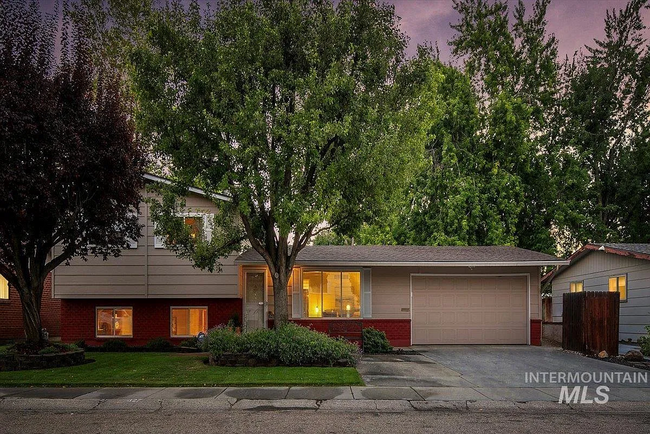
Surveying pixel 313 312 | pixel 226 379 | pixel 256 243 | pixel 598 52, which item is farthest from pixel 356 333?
pixel 598 52

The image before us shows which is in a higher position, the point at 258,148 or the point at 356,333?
the point at 258,148

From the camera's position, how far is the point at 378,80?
15.1 m

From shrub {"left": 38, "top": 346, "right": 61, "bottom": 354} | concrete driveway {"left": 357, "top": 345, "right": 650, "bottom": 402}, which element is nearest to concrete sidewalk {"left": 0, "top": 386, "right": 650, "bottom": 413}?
concrete driveway {"left": 357, "top": 345, "right": 650, "bottom": 402}

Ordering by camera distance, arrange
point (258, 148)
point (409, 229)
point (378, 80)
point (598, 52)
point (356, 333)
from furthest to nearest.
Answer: point (598, 52) → point (409, 229) → point (356, 333) → point (378, 80) → point (258, 148)

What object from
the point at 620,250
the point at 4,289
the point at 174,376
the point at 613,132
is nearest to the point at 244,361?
the point at 174,376

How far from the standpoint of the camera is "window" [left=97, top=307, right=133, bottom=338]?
19.5 m

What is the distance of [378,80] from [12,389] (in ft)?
37.3

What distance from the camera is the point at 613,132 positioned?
3155 cm

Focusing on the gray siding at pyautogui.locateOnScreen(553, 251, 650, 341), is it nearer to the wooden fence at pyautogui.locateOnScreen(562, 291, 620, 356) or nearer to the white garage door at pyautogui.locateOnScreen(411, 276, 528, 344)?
the wooden fence at pyautogui.locateOnScreen(562, 291, 620, 356)

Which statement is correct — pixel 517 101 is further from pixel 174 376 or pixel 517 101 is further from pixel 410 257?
pixel 174 376

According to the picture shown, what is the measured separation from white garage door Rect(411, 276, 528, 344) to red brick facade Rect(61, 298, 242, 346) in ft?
22.5

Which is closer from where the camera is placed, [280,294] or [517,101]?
[280,294]

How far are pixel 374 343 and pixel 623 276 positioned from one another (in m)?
9.34

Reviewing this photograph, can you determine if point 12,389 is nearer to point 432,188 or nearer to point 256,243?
point 256,243
